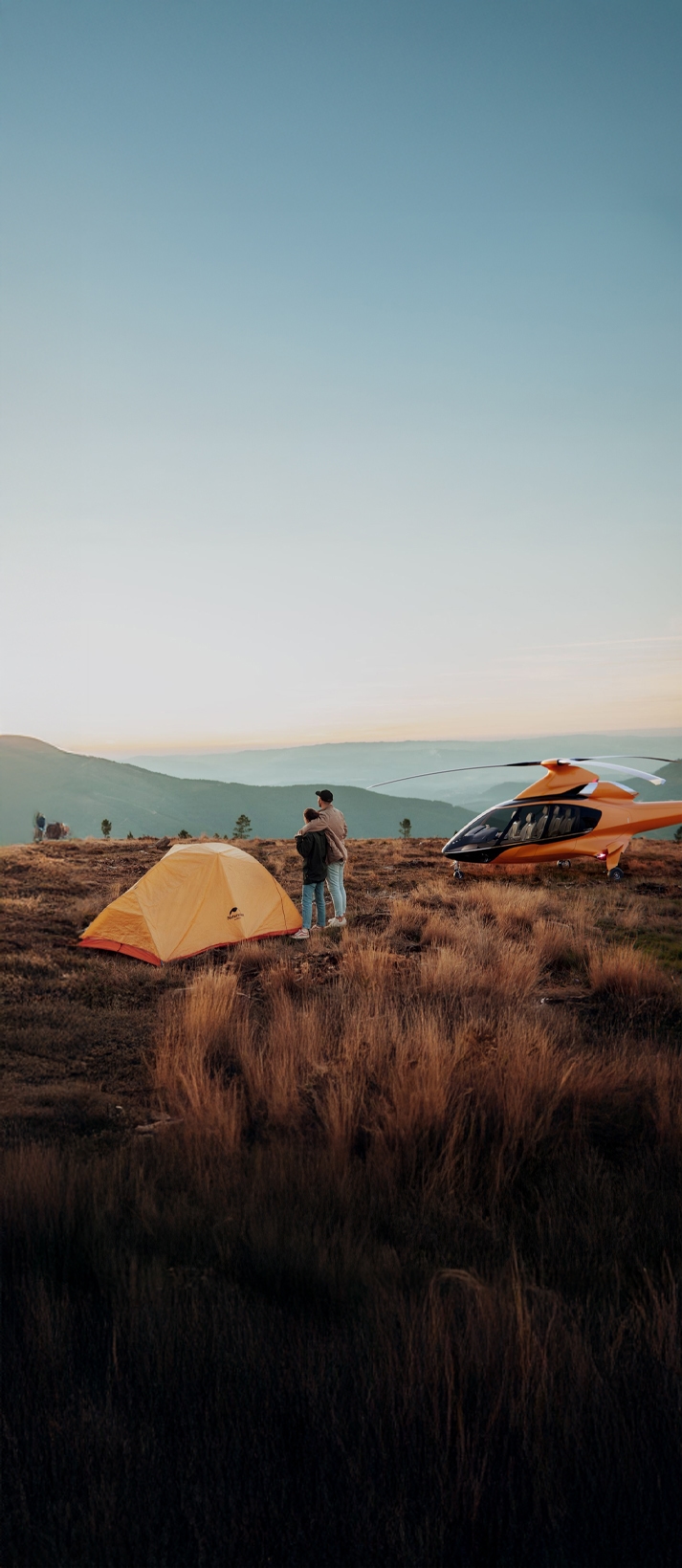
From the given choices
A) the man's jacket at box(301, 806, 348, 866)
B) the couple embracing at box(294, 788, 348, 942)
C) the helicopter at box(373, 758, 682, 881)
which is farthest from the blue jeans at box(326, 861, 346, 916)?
the helicopter at box(373, 758, 682, 881)

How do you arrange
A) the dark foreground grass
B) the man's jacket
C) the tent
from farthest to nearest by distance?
the man's jacket
the tent
the dark foreground grass

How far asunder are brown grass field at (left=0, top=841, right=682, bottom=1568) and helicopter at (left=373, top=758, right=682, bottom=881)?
1000cm

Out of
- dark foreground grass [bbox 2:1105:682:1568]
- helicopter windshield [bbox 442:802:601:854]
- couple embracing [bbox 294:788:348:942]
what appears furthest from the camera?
helicopter windshield [bbox 442:802:601:854]

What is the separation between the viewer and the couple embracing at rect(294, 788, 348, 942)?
12547 millimetres

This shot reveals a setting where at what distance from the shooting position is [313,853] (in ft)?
41.4

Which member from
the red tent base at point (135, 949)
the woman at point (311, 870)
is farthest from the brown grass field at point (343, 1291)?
the woman at point (311, 870)

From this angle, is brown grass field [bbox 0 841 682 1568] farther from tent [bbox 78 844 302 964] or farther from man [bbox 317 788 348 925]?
man [bbox 317 788 348 925]

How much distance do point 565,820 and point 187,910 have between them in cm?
913

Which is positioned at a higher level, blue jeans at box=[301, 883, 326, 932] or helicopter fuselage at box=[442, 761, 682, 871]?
helicopter fuselage at box=[442, 761, 682, 871]

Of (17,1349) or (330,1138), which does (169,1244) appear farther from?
(330,1138)

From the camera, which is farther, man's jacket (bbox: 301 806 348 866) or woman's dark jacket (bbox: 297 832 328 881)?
man's jacket (bbox: 301 806 348 866)

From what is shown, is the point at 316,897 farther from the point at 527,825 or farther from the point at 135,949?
the point at 527,825

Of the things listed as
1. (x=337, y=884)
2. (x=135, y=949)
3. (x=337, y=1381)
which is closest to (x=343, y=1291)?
(x=337, y=1381)

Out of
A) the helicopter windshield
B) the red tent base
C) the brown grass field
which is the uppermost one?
the helicopter windshield
